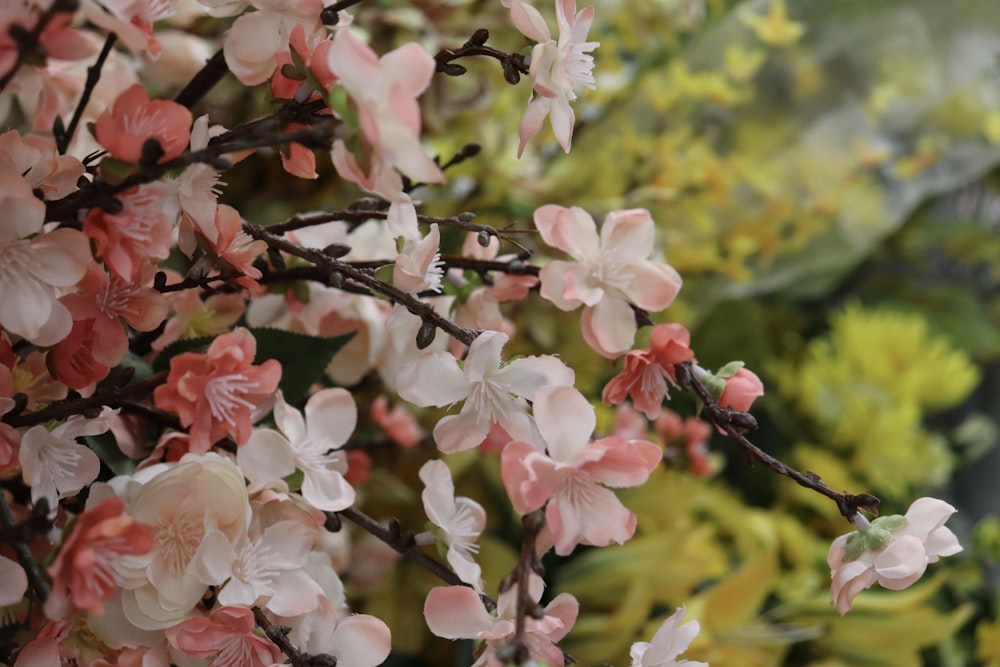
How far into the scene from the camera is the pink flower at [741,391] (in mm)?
257

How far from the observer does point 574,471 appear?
0.21 m

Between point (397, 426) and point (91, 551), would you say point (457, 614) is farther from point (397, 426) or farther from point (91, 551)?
point (397, 426)

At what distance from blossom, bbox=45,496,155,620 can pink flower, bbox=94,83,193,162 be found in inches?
2.9

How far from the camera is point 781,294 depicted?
948mm

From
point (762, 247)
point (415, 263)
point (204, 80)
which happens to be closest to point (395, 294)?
point (415, 263)

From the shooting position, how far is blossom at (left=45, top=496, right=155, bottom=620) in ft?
0.60

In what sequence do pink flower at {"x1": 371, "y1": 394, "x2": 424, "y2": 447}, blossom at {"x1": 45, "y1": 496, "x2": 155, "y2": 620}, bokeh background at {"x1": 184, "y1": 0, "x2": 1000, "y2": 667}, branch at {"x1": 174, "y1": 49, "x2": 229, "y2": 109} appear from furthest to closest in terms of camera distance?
bokeh background at {"x1": 184, "y1": 0, "x2": 1000, "y2": 667} < pink flower at {"x1": 371, "y1": 394, "x2": 424, "y2": 447} < branch at {"x1": 174, "y1": 49, "x2": 229, "y2": 109} < blossom at {"x1": 45, "y1": 496, "x2": 155, "y2": 620}

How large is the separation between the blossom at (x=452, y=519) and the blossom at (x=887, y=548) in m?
0.10

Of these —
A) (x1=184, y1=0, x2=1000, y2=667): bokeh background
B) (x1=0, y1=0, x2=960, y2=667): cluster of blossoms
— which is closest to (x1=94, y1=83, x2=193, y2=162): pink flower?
(x1=0, y1=0, x2=960, y2=667): cluster of blossoms

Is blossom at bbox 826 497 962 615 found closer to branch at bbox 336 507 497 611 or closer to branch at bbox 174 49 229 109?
branch at bbox 336 507 497 611

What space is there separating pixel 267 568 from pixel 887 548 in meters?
0.16

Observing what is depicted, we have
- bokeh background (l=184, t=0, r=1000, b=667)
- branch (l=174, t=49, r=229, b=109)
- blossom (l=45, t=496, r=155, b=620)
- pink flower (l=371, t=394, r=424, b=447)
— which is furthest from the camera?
bokeh background (l=184, t=0, r=1000, b=667)

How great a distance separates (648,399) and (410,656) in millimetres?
328

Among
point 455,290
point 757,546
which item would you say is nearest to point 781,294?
point 757,546
